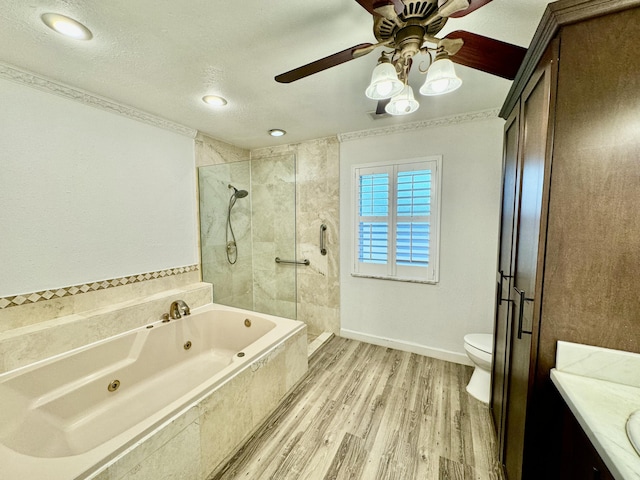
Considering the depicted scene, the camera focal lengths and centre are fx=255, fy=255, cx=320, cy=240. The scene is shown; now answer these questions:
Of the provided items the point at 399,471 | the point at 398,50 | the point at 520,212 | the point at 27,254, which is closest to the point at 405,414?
the point at 399,471

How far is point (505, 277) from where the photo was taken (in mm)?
1442

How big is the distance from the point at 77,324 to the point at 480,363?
2965mm

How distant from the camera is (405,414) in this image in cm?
189

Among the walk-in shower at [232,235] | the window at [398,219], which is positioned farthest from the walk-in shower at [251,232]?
the window at [398,219]

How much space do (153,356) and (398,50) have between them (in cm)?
265

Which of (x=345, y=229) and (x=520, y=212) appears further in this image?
(x=345, y=229)

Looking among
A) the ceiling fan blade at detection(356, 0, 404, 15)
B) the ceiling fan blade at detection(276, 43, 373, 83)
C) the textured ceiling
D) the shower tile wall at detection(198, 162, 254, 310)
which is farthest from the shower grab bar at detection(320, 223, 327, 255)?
the ceiling fan blade at detection(356, 0, 404, 15)

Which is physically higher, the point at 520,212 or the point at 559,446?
the point at 520,212

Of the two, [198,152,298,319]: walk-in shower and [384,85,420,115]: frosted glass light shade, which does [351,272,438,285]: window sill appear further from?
[384,85,420,115]: frosted glass light shade

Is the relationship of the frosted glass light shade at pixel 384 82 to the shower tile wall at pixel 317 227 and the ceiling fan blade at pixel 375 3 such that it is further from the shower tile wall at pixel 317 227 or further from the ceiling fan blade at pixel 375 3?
the shower tile wall at pixel 317 227

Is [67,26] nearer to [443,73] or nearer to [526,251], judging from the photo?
[443,73]

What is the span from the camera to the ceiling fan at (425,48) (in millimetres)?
869

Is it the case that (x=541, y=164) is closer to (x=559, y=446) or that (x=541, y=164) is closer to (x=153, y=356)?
(x=559, y=446)

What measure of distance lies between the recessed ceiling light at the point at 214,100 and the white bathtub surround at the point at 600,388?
2467 millimetres
